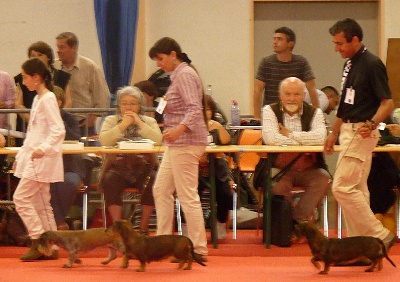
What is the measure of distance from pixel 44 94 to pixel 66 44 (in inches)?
83.0

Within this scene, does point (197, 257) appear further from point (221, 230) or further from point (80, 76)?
point (80, 76)

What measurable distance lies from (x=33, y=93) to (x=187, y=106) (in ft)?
8.11

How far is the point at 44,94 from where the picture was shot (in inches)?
221

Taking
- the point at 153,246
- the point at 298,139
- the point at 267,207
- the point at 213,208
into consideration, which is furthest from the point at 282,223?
the point at 153,246

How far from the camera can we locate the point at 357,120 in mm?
5215

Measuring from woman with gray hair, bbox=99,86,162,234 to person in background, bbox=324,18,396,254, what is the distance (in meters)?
1.70

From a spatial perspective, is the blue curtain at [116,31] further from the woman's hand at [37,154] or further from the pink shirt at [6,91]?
the woman's hand at [37,154]

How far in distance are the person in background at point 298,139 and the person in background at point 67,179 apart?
1.37 meters

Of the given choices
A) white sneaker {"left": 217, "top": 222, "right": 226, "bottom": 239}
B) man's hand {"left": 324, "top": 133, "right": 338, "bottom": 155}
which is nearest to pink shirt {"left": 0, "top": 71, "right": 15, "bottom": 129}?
white sneaker {"left": 217, "top": 222, "right": 226, "bottom": 239}

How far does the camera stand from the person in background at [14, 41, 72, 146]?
716 centimetres

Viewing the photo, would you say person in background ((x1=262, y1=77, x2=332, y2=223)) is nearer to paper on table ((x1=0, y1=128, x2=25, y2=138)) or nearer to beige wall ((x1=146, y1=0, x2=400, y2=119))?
paper on table ((x1=0, y1=128, x2=25, y2=138))

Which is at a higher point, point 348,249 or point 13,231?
point 348,249

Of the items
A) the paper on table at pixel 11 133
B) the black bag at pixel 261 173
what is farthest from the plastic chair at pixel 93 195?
the black bag at pixel 261 173

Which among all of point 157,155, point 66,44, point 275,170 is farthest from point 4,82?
point 275,170
